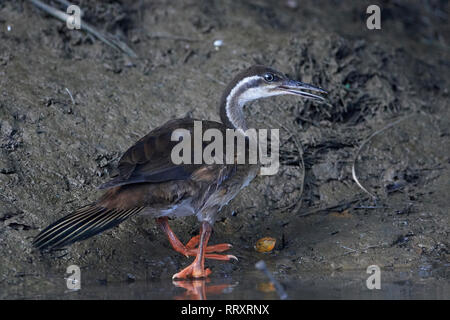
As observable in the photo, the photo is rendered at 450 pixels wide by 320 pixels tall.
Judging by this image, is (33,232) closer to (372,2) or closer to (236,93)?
(236,93)

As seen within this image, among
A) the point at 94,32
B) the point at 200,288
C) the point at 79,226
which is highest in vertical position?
the point at 94,32

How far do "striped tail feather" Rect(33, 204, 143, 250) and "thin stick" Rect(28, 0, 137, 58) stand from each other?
12.7 feet

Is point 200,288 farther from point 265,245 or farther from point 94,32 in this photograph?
point 94,32

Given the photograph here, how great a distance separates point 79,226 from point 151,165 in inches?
33.6

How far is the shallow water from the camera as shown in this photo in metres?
5.55

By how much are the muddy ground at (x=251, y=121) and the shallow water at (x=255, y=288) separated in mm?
134

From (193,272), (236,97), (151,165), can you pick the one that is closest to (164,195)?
(151,165)

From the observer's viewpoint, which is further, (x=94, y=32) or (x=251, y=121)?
(x=94, y=32)

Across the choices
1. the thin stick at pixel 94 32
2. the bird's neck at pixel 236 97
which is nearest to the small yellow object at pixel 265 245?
the bird's neck at pixel 236 97

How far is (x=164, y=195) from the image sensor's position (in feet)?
20.5

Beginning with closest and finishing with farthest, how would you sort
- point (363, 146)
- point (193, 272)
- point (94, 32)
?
point (193, 272)
point (363, 146)
point (94, 32)

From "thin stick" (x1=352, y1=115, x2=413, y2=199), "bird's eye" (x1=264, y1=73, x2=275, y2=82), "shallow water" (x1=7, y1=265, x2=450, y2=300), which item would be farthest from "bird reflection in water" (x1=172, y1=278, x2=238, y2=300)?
"thin stick" (x1=352, y1=115, x2=413, y2=199)

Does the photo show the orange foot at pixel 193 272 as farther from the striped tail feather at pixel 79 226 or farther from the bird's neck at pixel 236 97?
the bird's neck at pixel 236 97

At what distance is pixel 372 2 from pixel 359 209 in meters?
5.70
